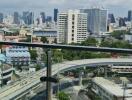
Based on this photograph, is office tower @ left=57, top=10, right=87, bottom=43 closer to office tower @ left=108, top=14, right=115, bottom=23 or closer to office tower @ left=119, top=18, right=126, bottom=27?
office tower @ left=119, top=18, right=126, bottom=27

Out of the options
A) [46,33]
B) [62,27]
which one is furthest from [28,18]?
[62,27]

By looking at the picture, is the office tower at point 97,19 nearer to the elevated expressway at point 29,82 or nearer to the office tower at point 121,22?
the office tower at point 121,22

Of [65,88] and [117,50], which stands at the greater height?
[117,50]

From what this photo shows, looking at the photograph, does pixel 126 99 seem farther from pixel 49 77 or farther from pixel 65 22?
pixel 65 22

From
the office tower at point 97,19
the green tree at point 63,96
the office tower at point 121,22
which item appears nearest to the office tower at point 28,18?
the office tower at point 97,19

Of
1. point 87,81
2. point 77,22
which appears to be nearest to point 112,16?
point 77,22

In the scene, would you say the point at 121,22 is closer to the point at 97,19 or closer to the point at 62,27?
the point at 97,19
